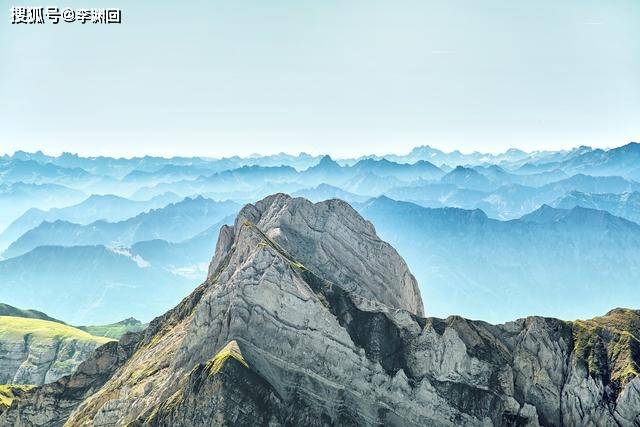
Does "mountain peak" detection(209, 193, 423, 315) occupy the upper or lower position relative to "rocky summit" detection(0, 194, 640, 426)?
upper

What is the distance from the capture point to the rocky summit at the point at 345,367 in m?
107

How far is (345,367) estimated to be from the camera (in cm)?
11438

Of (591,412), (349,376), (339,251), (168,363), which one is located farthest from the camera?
(339,251)

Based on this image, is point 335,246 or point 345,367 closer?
point 345,367

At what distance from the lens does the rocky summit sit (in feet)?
351

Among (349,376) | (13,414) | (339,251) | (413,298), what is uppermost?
(339,251)

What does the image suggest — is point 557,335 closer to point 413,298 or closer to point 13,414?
point 413,298

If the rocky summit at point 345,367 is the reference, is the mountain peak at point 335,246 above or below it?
above

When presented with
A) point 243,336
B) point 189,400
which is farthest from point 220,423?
point 243,336

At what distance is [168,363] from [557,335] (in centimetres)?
6762

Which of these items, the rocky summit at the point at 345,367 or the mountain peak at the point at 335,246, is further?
the mountain peak at the point at 335,246

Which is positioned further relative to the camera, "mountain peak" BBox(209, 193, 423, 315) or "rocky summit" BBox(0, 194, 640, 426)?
"mountain peak" BBox(209, 193, 423, 315)

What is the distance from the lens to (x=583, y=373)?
10850 centimetres

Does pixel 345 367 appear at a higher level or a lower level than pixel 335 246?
lower
